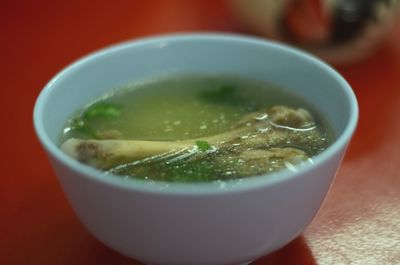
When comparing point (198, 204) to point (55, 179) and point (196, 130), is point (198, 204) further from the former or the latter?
point (55, 179)

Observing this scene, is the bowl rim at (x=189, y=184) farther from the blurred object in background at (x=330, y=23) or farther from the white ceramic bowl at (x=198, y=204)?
the blurred object in background at (x=330, y=23)

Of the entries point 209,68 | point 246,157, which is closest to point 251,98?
point 209,68

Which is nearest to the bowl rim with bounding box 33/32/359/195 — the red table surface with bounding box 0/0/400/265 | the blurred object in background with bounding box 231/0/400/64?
the red table surface with bounding box 0/0/400/265

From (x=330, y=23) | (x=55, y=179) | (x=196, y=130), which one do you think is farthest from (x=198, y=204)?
(x=330, y=23)

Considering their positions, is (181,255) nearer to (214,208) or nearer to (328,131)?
(214,208)

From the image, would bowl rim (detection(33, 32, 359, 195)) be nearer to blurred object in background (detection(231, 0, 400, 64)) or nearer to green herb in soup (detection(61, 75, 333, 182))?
green herb in soup (detection(61, 75, 333, 182))

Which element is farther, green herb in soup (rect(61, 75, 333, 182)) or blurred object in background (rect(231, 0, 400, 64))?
blurred object in background (rect(231, 0, 400, 64))

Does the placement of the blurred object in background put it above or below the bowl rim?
below
